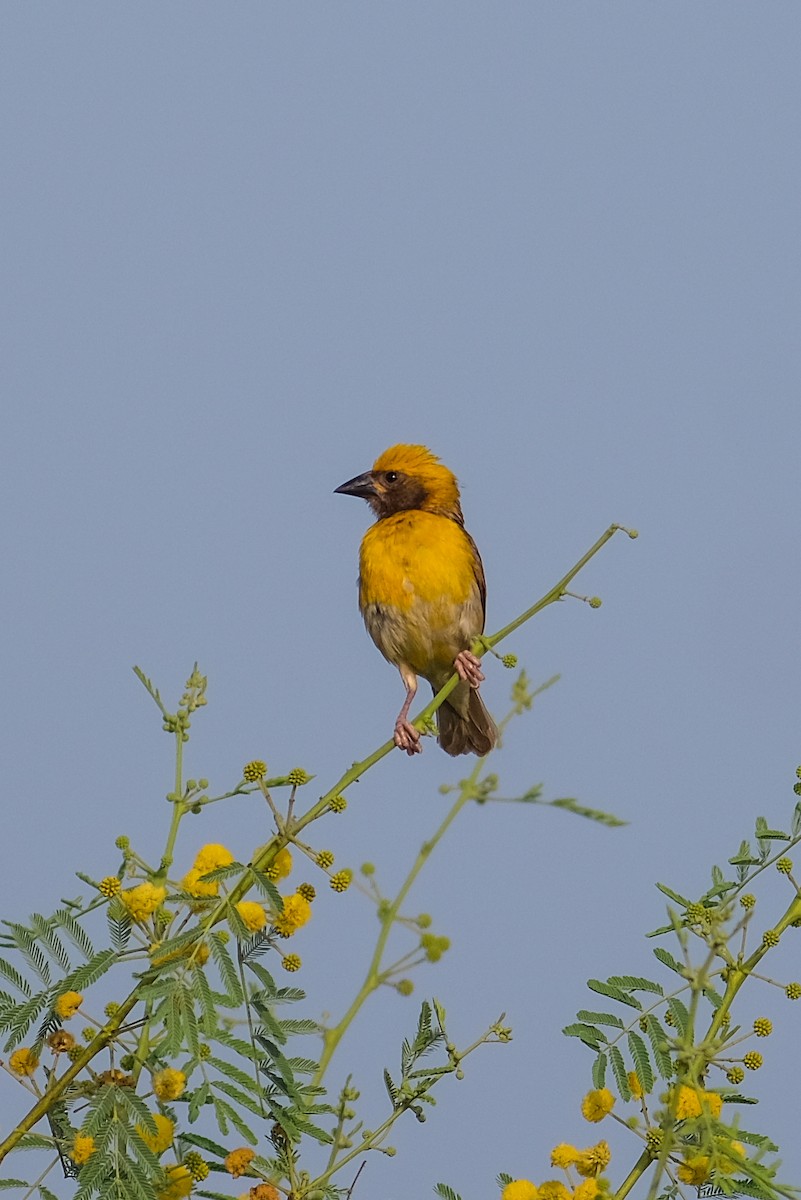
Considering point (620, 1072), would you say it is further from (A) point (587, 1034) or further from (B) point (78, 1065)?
(B) point (78, 1065)

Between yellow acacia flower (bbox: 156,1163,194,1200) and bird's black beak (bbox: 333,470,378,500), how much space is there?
420 cm

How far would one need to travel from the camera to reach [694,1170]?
2561 millimetres

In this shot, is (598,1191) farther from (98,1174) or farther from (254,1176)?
(98,1174)

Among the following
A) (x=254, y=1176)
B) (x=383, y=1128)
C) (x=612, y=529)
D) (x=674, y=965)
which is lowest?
(x=254, y=1176)

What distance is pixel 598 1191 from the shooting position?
7.79 feet

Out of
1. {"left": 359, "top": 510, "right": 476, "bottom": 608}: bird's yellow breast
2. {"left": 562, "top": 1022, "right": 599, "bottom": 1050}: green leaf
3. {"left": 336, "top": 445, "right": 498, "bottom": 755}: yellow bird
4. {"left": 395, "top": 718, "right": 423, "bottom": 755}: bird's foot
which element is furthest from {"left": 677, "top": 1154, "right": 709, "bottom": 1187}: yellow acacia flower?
{"left": 359, "top": 510, "right": 476, "bottom": 608}: bird's yellow breast

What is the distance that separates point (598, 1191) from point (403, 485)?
4.37 m

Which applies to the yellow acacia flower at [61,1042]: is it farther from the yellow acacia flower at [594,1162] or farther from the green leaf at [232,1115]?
the yellow acacia flower at [594,1162]

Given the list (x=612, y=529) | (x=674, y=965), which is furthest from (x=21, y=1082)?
(x=612, y=529)

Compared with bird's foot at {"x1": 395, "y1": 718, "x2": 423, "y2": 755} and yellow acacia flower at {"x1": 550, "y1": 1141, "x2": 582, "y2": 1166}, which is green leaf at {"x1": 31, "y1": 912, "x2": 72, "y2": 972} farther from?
bird's foot at {"x1": 395, "y1": 718, "x2": 423, "y2": 755}

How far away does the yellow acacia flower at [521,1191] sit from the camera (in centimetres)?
244

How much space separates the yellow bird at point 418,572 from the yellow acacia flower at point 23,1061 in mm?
3071

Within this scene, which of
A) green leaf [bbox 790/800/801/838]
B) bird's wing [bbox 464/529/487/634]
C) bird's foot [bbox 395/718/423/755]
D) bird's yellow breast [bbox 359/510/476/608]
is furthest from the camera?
bird's wing [bbox 464/529/487/634]

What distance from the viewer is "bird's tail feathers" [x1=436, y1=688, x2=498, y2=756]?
22.8 feet
